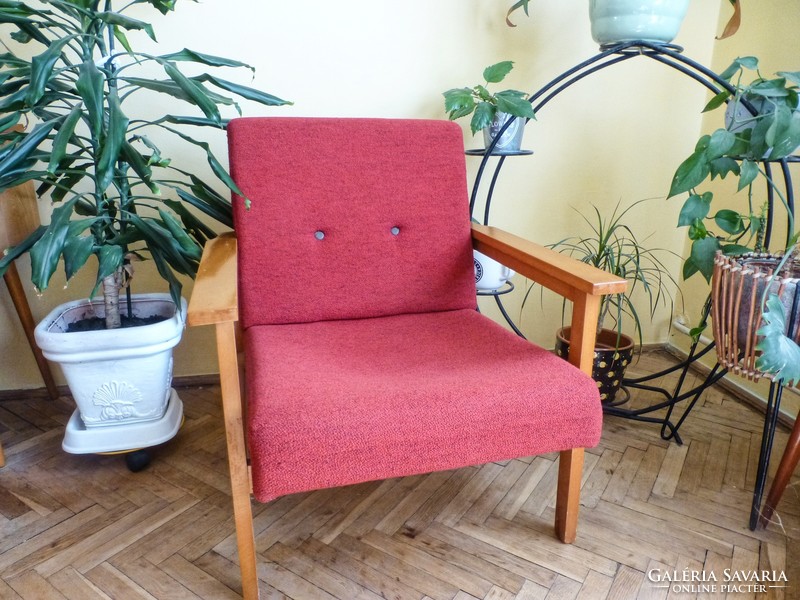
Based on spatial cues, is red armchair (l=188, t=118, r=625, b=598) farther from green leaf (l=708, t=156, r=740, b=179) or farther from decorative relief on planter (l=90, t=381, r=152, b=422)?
green leaf (l=708, t=156, r=740, b=179)

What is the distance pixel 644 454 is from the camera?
1.52 metres

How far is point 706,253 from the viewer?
4.38ft

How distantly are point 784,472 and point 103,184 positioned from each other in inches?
60.9

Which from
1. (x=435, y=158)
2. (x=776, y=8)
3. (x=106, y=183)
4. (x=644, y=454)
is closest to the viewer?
(x=106, y=183)

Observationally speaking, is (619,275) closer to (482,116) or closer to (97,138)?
(482,116)

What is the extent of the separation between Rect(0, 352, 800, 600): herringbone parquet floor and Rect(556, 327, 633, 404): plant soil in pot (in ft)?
0.65

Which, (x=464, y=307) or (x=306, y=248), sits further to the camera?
(x=464, y=307)

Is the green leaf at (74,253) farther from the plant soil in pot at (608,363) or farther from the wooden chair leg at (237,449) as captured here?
the plant soil in pot at (608,363)

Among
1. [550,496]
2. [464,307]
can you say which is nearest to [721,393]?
[550,496]

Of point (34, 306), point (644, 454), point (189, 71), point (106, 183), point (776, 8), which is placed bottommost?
point (644, 454)

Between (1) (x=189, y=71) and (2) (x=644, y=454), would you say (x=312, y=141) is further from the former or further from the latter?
(2) (x=644, y=454)

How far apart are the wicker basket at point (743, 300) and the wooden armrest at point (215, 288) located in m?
1.06

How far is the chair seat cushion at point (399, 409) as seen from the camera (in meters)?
0.87

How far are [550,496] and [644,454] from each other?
0.37 meters
